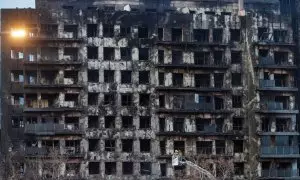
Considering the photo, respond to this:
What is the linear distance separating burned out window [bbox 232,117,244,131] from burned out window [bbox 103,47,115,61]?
17.6 metres

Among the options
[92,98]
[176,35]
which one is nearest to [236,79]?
[176,35]

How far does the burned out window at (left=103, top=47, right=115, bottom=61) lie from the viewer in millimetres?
75625

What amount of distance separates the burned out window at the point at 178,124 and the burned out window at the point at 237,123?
6.84m

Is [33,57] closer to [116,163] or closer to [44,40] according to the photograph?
[44,40]

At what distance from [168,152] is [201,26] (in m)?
17.2

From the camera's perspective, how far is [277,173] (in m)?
74.6

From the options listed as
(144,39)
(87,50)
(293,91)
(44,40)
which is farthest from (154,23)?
(293,91)

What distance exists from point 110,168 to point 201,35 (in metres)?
21.3

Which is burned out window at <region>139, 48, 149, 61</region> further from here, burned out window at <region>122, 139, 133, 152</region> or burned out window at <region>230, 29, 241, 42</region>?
burned out window at <region>230, 29, 241, 42</region>

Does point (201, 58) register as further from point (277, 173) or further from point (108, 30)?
point (277, 173)

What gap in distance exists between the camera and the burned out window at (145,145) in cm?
7400

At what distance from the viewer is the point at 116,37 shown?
7581 cm

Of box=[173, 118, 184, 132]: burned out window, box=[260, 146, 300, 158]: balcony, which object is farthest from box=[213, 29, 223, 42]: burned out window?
box=[260, 146, 300, 158]: balcony

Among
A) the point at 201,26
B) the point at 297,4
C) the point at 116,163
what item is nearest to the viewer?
the point at 116,163
